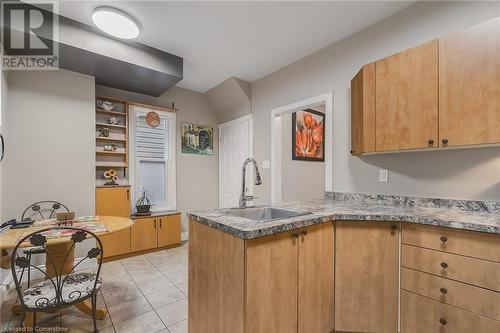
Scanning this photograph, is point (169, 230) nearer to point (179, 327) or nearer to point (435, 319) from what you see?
point (179, 327)

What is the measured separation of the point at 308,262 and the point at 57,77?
11.4ft

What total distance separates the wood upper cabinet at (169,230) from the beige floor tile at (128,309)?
1.40m

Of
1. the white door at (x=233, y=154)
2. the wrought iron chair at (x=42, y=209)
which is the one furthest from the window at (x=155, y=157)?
the wrought iron chair at (x=42, y=209)

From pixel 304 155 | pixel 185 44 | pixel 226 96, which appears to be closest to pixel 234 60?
pixel 185 44

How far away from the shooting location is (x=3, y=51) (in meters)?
2.29

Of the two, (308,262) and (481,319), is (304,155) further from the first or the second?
(481,319)

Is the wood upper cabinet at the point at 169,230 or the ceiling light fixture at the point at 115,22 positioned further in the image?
the wood upper cabinet at the point at 169,230

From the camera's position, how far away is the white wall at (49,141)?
2.55m

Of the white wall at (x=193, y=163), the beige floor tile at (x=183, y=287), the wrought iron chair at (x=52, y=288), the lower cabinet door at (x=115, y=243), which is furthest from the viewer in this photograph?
the white wall at (x=193, y=163)

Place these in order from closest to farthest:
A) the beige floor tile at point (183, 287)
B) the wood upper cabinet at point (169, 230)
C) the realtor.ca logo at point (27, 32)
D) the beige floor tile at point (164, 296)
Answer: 1. the realtor.ca logo at point (27, 32)
2. the beige floor tile at point (164, 296)
3. the beige floor tile at point (183, 287)
4. the wood upper cabinet at point (169, 230)

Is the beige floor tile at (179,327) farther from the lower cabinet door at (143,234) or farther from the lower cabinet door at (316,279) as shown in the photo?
the lower cabinet door at (143,234)

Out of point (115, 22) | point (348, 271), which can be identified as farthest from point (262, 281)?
point (115, 22)

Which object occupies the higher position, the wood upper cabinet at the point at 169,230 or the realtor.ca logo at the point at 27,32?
the realtor.ca logo at the point at 27,32

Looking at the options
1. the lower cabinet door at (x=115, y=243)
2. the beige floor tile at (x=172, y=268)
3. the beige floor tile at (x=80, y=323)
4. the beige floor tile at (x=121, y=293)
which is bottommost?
the beige floor tile at (x=172, y=268)
